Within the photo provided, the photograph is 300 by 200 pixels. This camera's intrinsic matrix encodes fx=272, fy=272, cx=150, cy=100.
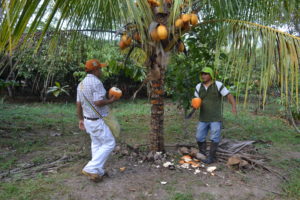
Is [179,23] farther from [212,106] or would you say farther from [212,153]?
[212,153]

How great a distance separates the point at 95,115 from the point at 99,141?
33cm

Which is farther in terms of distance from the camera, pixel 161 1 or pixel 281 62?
pixel 161 1

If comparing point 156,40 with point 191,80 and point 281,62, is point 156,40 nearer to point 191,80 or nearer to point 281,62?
point 281,62

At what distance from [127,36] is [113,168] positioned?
1.79m

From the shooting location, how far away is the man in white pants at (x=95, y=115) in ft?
10.4

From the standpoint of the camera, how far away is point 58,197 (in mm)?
2939

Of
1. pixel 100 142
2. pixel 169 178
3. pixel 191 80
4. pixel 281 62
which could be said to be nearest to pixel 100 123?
pixel 100 142

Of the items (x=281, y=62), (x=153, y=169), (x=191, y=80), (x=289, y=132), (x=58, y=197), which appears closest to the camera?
(x=281, y=62)

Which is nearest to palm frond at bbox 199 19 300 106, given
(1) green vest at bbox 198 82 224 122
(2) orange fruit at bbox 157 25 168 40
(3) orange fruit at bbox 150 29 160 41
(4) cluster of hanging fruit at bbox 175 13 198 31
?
(4) cluster of hanging fruit at bbox 175 13 198 31

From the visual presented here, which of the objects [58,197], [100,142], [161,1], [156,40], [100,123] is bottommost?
[58,197]

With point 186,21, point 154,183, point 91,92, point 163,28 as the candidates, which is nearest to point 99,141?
point 91,92

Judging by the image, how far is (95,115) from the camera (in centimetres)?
320

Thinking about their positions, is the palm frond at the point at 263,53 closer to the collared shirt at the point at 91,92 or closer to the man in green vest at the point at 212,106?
the man in green vest at the point at 212,106

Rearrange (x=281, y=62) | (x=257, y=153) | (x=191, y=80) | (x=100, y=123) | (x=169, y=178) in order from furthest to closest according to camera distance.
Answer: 1. (x=191, y=80)
2. (x=257, y=153)
3. (x=169, y=178)
4. (x=100, y=123)
5. (x=281, y=62)
